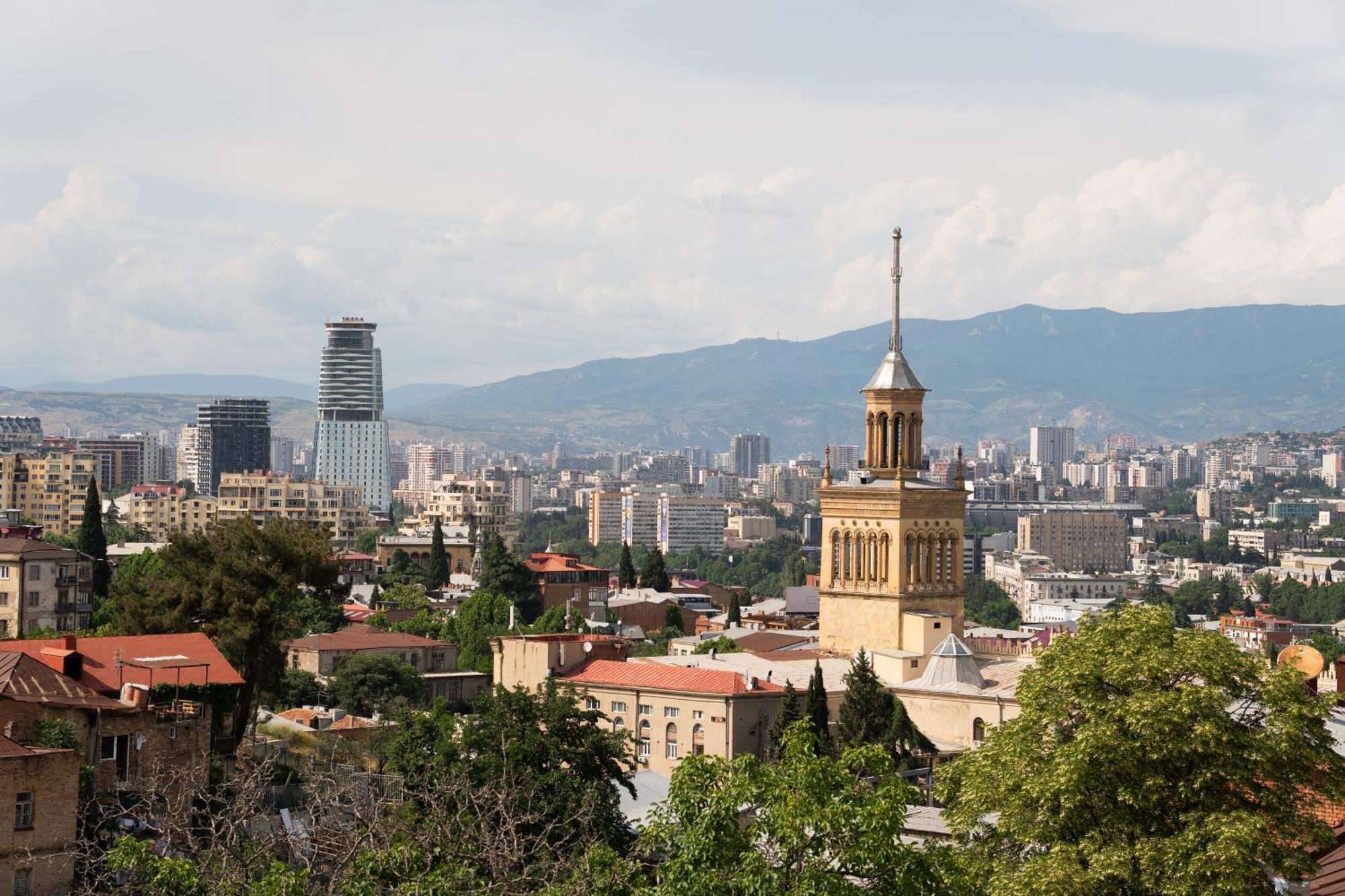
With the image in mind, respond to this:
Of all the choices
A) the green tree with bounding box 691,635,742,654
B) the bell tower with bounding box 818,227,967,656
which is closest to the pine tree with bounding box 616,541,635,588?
the green tree with bounding box 691,635,742,654

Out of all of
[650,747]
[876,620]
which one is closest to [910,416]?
[876,620]

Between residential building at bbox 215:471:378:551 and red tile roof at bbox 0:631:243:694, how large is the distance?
101560 mm

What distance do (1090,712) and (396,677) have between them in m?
36.0

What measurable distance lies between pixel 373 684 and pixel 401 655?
6.25m

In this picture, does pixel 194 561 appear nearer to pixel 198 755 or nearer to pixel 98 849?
pixel 198 755

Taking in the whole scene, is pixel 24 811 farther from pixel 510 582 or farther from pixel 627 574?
pixel 627 574

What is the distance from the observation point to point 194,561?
4306 centimetres

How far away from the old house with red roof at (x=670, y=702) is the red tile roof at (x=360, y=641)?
41.0 feet

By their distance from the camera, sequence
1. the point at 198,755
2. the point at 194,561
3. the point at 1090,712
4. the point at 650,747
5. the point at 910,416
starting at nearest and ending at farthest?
the point at 1090,712 → the point at 198,755 → the point at 194,561 → the point at 650,747 → the point at 910,416

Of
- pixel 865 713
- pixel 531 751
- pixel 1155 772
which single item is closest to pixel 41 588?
pixel 865 713

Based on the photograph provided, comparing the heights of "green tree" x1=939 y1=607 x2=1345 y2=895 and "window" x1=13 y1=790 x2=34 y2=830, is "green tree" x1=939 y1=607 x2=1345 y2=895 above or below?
above

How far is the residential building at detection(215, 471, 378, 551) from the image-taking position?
14325cm

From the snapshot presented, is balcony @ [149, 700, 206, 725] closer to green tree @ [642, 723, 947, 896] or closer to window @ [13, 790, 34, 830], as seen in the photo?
window @ [13, 790, 34, 830]

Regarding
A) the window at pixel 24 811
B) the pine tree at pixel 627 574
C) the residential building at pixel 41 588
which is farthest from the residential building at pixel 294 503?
the window at pixel 24 811
